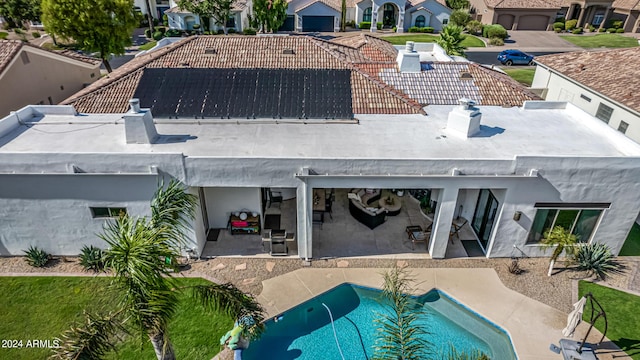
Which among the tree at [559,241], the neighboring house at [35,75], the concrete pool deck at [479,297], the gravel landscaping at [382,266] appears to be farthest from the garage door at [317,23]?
the concrete pool deck at [479,297]

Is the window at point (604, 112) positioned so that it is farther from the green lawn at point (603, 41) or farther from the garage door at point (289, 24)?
Answer: the garage door at point (289, 24)

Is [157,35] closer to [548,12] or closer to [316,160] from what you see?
[316,160]

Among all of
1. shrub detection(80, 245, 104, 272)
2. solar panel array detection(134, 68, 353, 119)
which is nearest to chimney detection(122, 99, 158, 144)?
solar panel array detection(134, 68, 353, 119)

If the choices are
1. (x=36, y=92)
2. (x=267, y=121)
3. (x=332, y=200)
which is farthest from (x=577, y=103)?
(x=36, y=92)

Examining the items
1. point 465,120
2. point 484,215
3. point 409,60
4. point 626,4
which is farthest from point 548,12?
point 484,215

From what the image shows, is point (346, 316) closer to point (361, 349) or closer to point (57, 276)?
point (361, 349)

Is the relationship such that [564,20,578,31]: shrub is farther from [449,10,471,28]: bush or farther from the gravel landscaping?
the gravel landscaping
